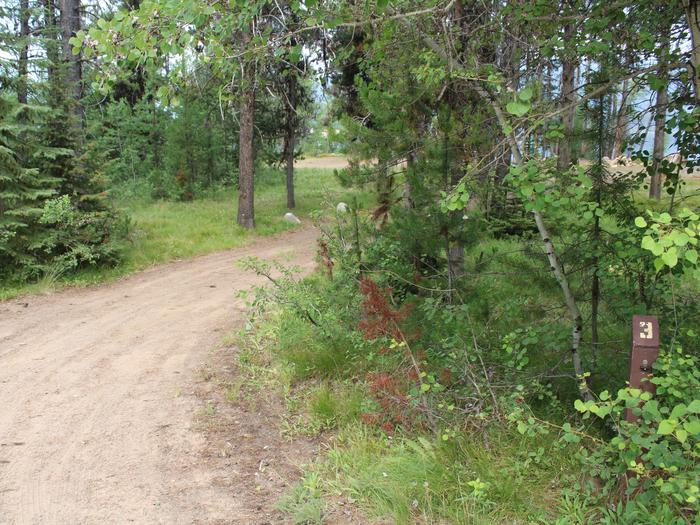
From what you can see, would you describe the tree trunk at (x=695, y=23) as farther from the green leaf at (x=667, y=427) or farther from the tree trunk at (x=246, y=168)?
the tree trunk at (x=246, y=168)

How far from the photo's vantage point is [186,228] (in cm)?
1529

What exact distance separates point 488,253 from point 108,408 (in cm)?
430

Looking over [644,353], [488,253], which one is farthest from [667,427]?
[488,253]

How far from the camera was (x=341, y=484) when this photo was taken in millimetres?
4023

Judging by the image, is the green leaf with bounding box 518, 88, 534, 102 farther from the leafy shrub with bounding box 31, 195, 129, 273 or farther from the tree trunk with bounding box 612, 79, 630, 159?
the leafy shrub with bounding box 31, 195, 129, 273

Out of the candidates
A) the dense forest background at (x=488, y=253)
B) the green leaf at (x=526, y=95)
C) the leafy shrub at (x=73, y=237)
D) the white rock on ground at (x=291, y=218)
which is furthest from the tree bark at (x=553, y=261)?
the white rock on ground at (x=291, y=218)

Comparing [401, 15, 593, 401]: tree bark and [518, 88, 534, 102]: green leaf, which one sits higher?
[518, 88, 534, 102]: green leaf

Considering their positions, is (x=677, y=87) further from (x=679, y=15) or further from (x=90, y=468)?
(x=90, y=468)

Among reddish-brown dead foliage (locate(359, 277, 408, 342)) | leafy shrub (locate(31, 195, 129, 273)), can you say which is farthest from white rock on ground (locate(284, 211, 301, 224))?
reddish-brown dead foliage (locate(359, 277, 408, 342))

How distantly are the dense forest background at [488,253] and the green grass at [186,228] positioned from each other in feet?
4.54

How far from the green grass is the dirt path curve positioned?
663 millimetres

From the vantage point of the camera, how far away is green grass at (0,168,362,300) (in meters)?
10.2

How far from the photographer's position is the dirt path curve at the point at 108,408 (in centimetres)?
394

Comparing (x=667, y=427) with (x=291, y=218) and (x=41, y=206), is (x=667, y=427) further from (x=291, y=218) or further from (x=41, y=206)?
(x=291, y=218)
